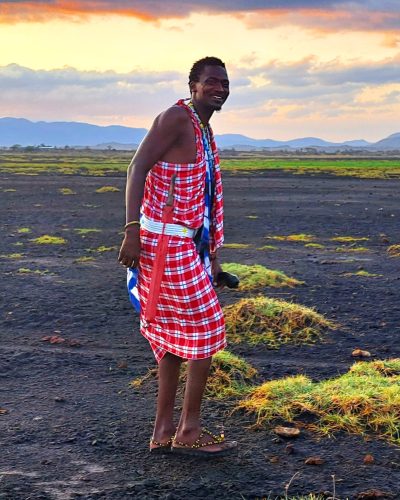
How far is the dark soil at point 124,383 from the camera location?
12.0 ft

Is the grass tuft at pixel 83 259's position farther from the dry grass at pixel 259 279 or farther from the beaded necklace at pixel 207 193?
the beaded necklace at pixel 207 193

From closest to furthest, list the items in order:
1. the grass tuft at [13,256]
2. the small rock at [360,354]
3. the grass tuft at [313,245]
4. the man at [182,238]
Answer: the man at [182,238], the small rock at [360,354], the grass tuft at [13,256], the grass tuft at [313,245]

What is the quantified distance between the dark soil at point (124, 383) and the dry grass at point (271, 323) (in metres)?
0.20

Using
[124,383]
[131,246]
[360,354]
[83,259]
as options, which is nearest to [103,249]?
[83,259]

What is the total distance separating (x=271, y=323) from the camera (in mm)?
6988

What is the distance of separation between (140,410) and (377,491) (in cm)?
182

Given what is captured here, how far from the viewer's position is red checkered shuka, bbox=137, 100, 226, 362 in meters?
3.80

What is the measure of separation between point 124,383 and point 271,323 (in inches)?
79.8

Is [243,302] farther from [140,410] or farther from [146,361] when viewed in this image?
[140,410]

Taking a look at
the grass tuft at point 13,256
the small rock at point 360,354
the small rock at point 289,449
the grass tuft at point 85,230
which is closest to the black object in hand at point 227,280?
the small rock at point 289,449

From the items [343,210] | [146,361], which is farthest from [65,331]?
[343,210]

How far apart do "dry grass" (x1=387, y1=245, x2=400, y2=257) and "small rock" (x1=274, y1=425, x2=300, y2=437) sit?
28.8 ft

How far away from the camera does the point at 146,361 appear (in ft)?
19.8

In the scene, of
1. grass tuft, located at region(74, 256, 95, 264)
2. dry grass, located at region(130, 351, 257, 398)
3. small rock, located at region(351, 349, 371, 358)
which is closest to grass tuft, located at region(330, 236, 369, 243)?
grass tuft, located at region(74, 256, 95, 264)
